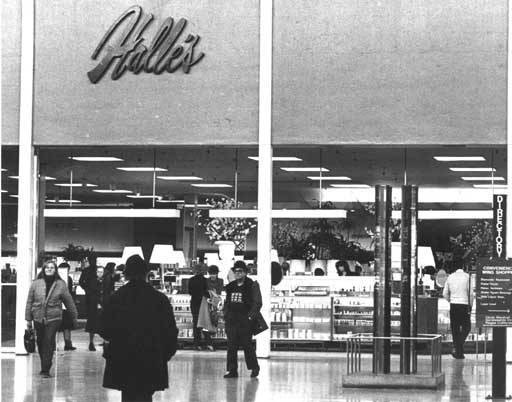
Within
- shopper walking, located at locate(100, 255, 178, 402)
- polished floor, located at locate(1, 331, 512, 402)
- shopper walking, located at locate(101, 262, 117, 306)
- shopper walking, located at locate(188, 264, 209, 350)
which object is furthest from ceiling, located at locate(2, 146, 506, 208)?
shopper walking, located at locate(100, 255, 178, 402)

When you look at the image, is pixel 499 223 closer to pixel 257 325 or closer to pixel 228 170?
pixel 257 325

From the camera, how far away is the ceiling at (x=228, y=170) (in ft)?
72.6

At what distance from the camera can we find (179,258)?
2373 cm

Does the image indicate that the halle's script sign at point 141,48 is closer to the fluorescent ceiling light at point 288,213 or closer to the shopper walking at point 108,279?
the fluorescent ceiling light at point 288,213

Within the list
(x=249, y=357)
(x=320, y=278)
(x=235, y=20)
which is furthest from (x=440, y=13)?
(x=249, y=357)

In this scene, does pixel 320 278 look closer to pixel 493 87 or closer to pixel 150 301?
pixel 493 87

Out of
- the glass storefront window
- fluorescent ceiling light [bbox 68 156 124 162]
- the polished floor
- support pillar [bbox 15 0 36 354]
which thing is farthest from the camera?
fluorescent ceiling light [bbox 68 156 124 162]

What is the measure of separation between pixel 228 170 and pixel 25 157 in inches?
146

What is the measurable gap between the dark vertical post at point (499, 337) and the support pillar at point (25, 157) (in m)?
9.46

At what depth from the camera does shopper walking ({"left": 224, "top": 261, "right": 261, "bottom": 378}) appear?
17953 millimetres

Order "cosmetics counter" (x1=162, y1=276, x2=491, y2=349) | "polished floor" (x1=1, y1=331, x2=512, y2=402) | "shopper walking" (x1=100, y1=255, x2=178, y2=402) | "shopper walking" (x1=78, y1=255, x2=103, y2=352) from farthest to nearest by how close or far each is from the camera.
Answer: "shopper walking" (x1=78, y1=255, x2=103, y2=352)
"cosmetics counter" (x1=162, y1=276, x2=491, y2=349)
"polished floor" (x1=1, y1=331, x2=512, y2=402)
"shopper walking" (x1=100, y1=255, x2=178, y2=402)

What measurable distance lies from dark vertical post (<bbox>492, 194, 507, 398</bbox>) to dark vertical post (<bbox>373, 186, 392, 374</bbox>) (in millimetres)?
1554

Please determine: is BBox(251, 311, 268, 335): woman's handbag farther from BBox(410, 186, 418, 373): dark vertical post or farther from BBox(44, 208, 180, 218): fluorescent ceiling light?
BBox(44, 208, 180, 218): fluorescent ceiling light

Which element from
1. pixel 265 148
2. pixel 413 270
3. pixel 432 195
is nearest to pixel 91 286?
pixel 265 148
